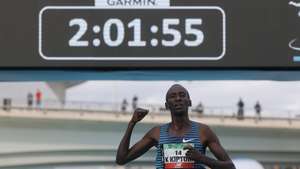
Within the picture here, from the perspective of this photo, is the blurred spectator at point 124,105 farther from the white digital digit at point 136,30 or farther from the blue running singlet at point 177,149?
the blue running singlet at point 177,149

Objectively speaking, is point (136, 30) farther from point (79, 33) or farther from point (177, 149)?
point (177, 149)

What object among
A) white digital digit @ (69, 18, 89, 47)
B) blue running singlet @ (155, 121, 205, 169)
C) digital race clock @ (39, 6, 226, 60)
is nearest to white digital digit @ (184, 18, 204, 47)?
digital race clock @ (39, 6, 226, 60)

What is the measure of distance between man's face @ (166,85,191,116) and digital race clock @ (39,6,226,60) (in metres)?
2.00

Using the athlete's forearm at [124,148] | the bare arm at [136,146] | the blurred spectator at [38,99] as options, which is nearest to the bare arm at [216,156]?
the bare arm at [136,146]

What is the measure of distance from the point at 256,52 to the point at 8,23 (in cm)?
220

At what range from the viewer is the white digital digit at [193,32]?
613 cm

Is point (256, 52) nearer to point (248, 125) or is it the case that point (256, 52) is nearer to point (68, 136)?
point (68, 136)

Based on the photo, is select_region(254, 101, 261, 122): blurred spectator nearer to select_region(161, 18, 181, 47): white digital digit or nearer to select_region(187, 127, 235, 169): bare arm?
select_region(161, 18, 181, 47): white digital digit

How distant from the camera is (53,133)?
86.4 feet

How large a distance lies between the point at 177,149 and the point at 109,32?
7.32 ft

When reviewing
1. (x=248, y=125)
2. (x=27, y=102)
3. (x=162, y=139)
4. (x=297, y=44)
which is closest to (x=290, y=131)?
(x=248, y=125)

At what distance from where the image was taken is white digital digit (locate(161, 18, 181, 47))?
20.1ft

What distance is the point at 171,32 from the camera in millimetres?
6137

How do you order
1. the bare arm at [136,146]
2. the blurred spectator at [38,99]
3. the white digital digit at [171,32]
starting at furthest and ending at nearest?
the blurred spectator at [38,99], the white digital digit at [171,32], the bare arm at [136,146]
